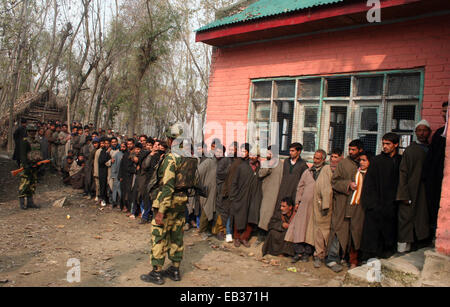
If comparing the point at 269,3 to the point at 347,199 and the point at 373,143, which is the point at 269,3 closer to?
the point at 373,143

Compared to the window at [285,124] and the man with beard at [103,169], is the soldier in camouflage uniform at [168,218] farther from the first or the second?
the man with beard at [103,169]

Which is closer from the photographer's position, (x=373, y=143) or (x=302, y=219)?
(x=302, y=219)

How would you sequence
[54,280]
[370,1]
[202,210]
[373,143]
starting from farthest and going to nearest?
[202,210], [373,143], [370,1], [54,280]

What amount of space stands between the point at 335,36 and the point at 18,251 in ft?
22.0

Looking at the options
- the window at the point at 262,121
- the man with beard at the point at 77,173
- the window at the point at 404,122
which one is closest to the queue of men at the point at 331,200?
the window at the point at 404,122

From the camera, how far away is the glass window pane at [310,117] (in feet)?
22.7

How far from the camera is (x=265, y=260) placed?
573 centimetres

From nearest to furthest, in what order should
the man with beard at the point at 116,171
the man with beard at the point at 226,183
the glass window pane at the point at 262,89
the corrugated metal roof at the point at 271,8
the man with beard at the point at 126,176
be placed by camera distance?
the corrugated metal roof at the point at 271,8, the man with beard at the point at 226,183, the glass window pane at the point at 262,89, the man with beard at the point at 126,176, the man with beard at the point at 116,171

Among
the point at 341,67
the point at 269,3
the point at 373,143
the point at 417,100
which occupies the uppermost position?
the point at 269,3

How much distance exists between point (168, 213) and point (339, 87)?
13.4 feet

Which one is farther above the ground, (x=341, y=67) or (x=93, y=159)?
(x=341, y=67)

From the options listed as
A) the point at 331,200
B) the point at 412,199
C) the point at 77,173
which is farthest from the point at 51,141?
the point at 412,199

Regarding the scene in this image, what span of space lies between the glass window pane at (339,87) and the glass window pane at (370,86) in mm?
219

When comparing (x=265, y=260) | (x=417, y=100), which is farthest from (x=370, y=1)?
(x=265, y=260)
